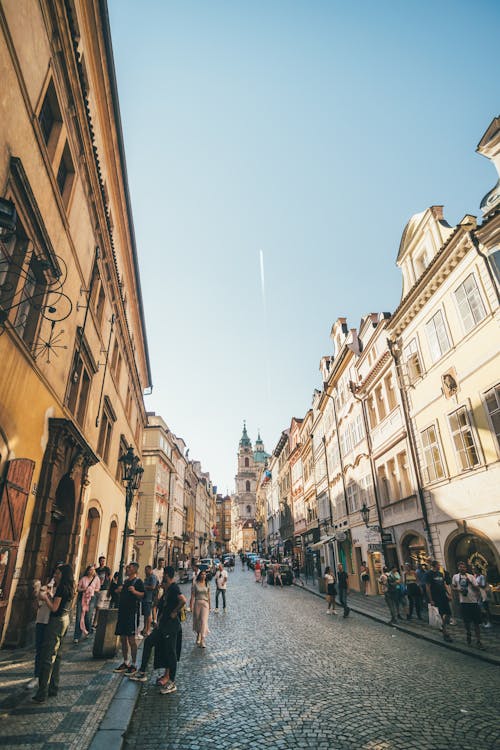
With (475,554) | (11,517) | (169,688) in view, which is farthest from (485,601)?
(11,517)

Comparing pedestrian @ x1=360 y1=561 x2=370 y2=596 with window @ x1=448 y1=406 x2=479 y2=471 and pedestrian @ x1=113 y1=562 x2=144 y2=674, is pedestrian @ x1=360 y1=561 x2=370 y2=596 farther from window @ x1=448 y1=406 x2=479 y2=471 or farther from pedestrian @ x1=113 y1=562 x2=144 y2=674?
pedestrian @ x1=113 y1=562 x2=144 y2=674

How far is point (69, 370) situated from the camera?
1328 centimetres

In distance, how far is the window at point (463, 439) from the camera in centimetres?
1521

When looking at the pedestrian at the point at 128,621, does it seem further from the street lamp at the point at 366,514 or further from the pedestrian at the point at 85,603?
the street lamp at the point at 366,514

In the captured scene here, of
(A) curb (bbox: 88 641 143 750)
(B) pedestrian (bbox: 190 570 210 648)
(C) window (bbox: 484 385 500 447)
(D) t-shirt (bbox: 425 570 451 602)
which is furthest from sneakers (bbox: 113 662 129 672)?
(C) window (bbox: 484 385 500 447)

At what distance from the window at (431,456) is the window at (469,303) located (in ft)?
15.8

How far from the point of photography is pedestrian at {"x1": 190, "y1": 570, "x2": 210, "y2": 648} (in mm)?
10953

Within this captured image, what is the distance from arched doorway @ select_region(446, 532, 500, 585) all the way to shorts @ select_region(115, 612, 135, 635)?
38.5ft

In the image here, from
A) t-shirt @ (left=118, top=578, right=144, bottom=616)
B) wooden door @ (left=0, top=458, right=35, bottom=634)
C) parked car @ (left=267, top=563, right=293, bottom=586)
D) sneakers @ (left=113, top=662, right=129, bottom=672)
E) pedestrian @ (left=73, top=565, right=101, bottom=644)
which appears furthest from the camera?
parked car @ (left=267, top=563, right=293, bottom=586)

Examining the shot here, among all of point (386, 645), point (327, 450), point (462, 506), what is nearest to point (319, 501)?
point (327, 450)

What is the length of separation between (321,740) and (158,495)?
41.9 meters

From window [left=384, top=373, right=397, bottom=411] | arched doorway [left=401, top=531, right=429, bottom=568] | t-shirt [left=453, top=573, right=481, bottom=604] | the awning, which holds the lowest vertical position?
t-shirt [left=453, top=573, right=481, bottom=604]

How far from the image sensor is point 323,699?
646 cm

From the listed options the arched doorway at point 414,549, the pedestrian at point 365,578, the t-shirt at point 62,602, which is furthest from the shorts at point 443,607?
the pedestrian at point 365,578
